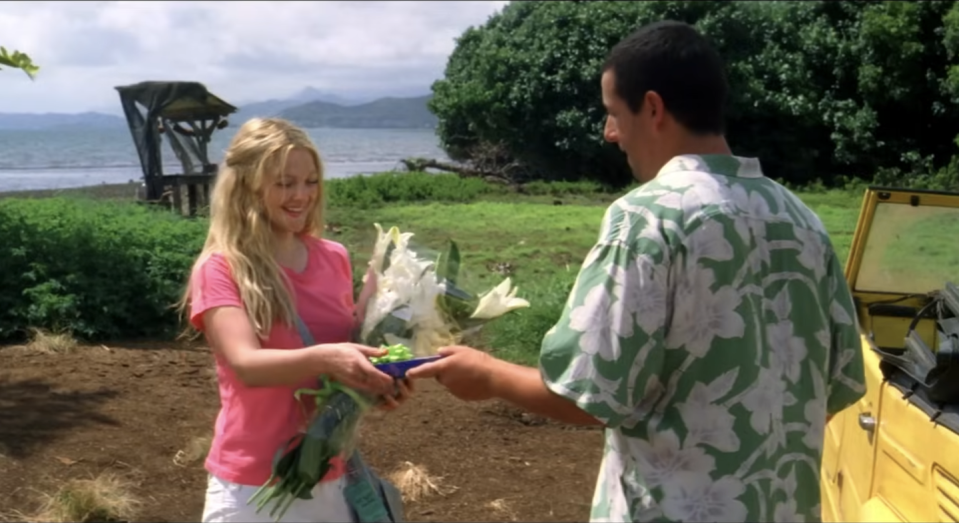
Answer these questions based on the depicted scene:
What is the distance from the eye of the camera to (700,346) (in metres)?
2.28

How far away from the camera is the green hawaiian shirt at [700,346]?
2.22 metres

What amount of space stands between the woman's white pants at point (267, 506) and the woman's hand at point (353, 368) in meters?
0.39

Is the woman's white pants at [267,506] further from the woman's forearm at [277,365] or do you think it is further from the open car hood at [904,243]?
the open car hood at [904,243]

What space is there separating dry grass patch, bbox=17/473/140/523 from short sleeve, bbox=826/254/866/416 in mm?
4060

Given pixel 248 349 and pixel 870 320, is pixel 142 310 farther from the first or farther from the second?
pixel 248 349

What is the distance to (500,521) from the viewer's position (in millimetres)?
5969

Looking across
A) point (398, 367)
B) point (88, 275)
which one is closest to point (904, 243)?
point (398, 367)

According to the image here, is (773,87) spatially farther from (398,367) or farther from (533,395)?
(533,395)

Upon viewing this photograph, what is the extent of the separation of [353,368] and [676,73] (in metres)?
1.06

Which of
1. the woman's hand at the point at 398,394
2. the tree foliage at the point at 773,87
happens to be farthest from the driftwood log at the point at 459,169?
the woman's hand at the point at 398,394

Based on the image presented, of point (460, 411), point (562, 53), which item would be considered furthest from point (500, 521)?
point (562, 53)

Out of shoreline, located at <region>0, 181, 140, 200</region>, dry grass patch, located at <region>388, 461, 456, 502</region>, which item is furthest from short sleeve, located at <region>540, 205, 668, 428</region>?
shoreline, located at <region>0, 181, 140, 200</region>

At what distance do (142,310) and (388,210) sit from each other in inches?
367

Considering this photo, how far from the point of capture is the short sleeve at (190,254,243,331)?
296 centimetres
